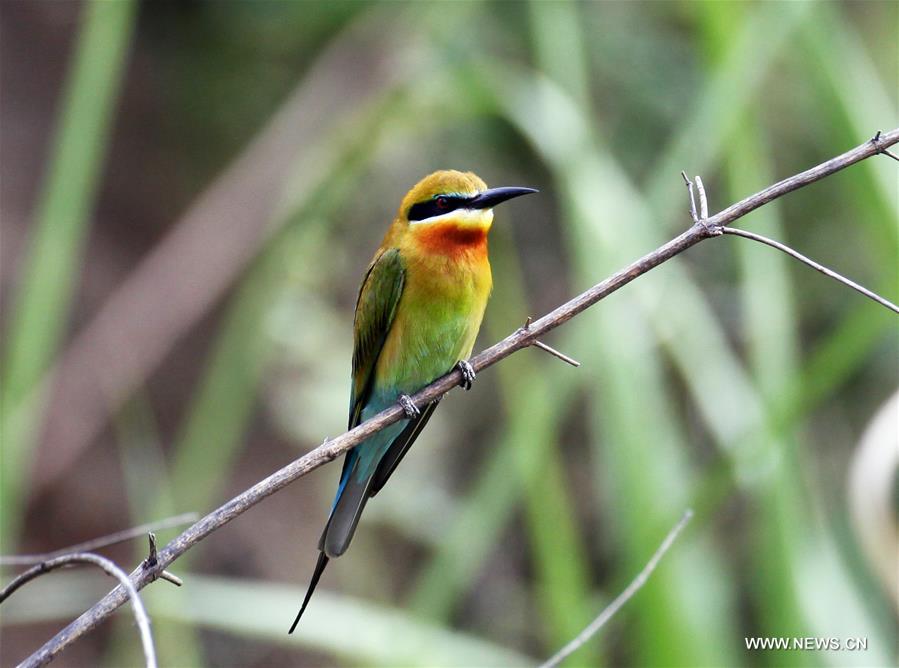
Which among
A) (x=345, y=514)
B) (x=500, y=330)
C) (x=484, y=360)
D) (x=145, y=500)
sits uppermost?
(x=500, y=330)

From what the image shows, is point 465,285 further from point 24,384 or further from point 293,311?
point 293,311

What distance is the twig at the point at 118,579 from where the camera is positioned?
0.99m

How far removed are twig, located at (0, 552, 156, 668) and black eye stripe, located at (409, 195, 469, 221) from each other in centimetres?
134

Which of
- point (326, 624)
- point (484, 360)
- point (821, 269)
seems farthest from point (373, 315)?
point (821, 269)

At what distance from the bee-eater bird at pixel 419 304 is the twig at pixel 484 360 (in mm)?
592

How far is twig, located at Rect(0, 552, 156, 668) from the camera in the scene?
0.99 meters

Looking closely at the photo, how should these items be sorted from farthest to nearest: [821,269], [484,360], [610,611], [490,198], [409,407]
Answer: [490,198] < [409,407] < [484,360] < [610,611] < [821,269]

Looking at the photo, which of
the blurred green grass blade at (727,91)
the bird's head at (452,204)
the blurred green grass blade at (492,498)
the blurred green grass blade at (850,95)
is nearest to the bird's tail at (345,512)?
the blurred green grass blade at (492,498)

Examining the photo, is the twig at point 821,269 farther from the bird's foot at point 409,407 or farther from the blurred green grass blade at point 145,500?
the blurred green grass blade at point 145,500

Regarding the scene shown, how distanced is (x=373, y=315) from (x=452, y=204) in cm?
36

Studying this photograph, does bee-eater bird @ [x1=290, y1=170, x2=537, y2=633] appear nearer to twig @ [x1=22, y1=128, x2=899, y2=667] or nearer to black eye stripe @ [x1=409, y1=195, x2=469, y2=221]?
black eye stripe @ [x1=409, y1=195, x2=469, y2=221]

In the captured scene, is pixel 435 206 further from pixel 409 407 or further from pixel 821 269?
pixel 821 269

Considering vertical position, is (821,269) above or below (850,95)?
below

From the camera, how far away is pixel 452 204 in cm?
235
